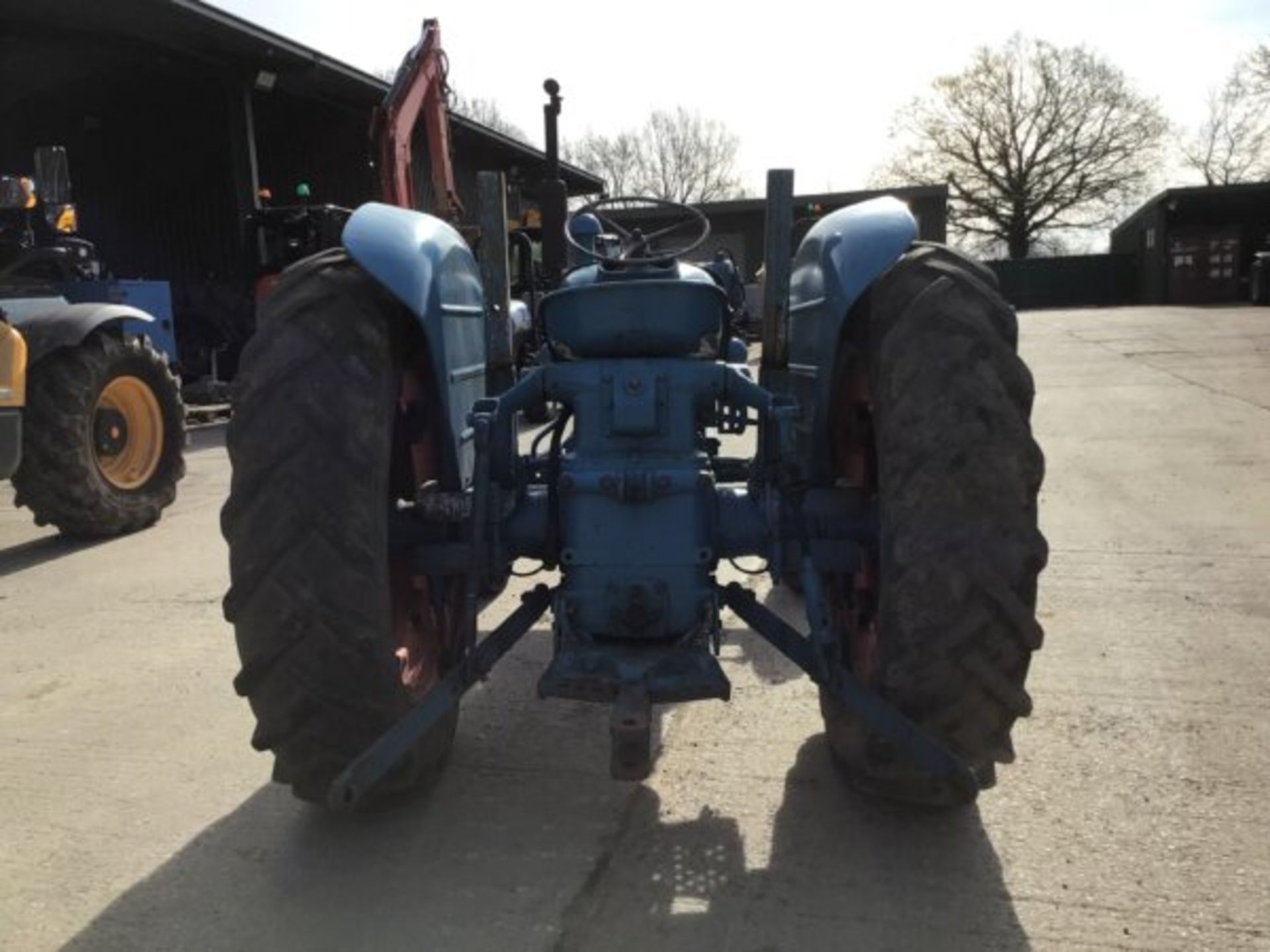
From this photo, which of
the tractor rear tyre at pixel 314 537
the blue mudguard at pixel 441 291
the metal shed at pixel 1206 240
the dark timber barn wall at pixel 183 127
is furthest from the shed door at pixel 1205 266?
the tractor rear tyre at pixel 314 537

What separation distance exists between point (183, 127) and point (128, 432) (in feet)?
46.0

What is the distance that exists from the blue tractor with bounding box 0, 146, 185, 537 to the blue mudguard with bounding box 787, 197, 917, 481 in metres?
4.76

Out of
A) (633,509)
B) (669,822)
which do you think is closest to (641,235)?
(633,509)

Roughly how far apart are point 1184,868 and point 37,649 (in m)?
4.37

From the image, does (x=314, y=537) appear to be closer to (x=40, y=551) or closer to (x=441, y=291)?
(x=441, y=291)

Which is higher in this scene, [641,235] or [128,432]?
[641,235]

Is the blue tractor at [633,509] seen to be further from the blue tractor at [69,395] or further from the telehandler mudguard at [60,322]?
the telehandler mudguard at [60,322]

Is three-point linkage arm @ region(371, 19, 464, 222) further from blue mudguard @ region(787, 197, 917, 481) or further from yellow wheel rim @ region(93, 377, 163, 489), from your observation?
blue mudguard @ region(787, 197, 917, 481)

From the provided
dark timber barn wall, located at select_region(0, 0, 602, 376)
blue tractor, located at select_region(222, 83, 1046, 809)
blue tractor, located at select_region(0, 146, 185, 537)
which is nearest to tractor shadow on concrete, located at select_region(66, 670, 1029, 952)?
blue tractor, located at select_region(222, 83, 1046, 809)

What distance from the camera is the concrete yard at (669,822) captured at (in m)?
2.45

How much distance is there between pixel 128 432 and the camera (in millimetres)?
7273

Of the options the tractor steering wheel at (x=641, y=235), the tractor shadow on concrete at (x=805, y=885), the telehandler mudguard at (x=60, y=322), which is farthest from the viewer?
the telehandler mudguard at (x=60, y=322)

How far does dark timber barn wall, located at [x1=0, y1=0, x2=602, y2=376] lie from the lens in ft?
49.8

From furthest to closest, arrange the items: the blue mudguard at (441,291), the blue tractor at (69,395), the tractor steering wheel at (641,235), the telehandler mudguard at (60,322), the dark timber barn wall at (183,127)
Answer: the dark timber barn wall at (183,127), the telehandler mudguard at (60,322), the blue tractor at (69,395), the tractor steering wheel at (641,235), the blue mudguard at (441,291)
